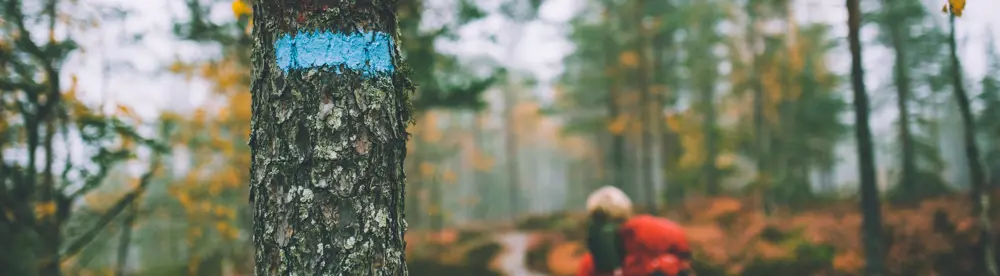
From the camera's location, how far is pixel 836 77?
78.2ft

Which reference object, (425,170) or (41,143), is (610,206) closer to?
(41,143)

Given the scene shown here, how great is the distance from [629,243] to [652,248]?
0.63ft

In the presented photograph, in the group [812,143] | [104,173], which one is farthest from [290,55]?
[812,143]

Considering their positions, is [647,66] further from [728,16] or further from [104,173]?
[104,173]

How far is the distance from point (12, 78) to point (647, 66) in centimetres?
1583

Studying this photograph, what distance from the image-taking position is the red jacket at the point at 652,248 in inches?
183

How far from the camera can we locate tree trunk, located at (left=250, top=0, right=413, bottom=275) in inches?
62.1

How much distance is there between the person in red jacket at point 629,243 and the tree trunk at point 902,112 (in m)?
16.8

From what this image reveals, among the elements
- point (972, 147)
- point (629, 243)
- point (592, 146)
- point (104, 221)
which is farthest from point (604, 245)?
point (592, 146)

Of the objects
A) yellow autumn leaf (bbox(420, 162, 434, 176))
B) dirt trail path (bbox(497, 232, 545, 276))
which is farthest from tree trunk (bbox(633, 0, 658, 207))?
yellow autumn leaf (bbox(420, 162, 434, 176))

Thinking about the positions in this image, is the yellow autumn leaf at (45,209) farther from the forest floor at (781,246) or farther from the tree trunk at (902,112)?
the tree trunk at (902,112)

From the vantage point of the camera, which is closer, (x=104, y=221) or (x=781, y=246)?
(x=104, y=221)

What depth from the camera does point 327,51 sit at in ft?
5.33

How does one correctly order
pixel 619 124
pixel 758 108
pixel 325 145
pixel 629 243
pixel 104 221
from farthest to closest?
pixel 619 124 → pixel 758 108 → pixel 104 221 → pixel 629 243 → pixel 325 145
